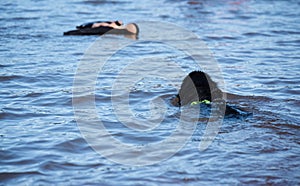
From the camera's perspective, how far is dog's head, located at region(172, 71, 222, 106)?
5.84m

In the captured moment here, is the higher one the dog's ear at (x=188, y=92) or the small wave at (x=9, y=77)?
the dog's ear at (x=188, y=92)

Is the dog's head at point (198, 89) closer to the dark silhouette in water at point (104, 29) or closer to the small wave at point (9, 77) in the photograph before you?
the small wave at point (9, 77)

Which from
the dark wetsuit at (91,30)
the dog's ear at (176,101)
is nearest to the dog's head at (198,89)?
the dog's ear at (176,101)

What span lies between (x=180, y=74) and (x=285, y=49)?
2682 millimetres

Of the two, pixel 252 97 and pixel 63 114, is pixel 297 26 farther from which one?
pixel 63 114

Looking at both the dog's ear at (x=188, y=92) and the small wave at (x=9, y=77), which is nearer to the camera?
the dog's ear at (x=188, y=92)

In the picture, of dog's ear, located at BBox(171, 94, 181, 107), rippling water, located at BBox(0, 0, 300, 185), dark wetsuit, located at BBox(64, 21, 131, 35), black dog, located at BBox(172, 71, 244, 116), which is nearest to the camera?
rippling water, located at BBox(0, 0, 300, 185)

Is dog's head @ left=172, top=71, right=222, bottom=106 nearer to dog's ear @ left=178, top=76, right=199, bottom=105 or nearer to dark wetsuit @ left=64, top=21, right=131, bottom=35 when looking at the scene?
dog's ear @ left=178, top=76, right=199, bottom=105

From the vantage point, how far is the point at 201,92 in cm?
587

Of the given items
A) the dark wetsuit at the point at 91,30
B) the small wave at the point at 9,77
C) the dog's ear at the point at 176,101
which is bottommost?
→ the small wave at the point at 9,77

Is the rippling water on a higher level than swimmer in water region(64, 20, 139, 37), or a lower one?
lower

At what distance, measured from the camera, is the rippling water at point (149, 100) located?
4391 millimetres

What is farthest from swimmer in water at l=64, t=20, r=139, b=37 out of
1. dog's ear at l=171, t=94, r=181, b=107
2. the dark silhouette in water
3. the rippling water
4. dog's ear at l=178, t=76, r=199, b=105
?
dog's ear at l=178, t=76, r=199, b=105

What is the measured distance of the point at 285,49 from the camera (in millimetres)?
9695
